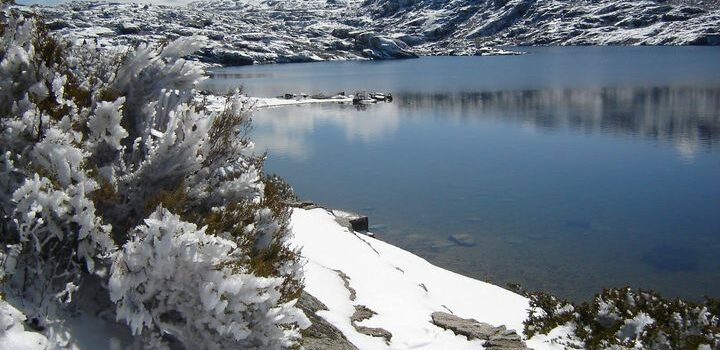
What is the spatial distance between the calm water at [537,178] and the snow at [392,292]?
347 centimetres

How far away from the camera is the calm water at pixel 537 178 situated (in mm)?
17562

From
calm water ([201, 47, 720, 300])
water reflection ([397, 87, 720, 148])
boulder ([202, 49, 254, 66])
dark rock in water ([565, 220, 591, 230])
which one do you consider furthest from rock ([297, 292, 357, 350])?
boulder ([202, 49, 254, 66])

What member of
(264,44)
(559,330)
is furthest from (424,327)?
(264,44)

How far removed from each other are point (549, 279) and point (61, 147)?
14.2 meters

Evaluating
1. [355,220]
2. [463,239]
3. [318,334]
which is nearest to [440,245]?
[463,239]

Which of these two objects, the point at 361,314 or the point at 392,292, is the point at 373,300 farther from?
the point at 361,314

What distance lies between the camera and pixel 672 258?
58.6 ft

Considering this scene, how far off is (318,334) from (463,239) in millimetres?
13799

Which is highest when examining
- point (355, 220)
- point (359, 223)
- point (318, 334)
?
point (318, 334)

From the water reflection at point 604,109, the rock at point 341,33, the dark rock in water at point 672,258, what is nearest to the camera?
the dark rock in water at point 672,258

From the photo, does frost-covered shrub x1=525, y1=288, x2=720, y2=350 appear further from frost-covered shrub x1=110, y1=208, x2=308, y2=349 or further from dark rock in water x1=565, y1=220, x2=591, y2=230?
dark rock in water x1=565, y1=220, x2=591, y2=230

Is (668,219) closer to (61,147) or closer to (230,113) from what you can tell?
(230,113)

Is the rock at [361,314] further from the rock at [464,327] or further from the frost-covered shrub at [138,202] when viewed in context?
the frost-covered shrub at [138,202]

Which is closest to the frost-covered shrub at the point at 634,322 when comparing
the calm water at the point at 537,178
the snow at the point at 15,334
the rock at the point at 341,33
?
the calm water at the point at 537,178
